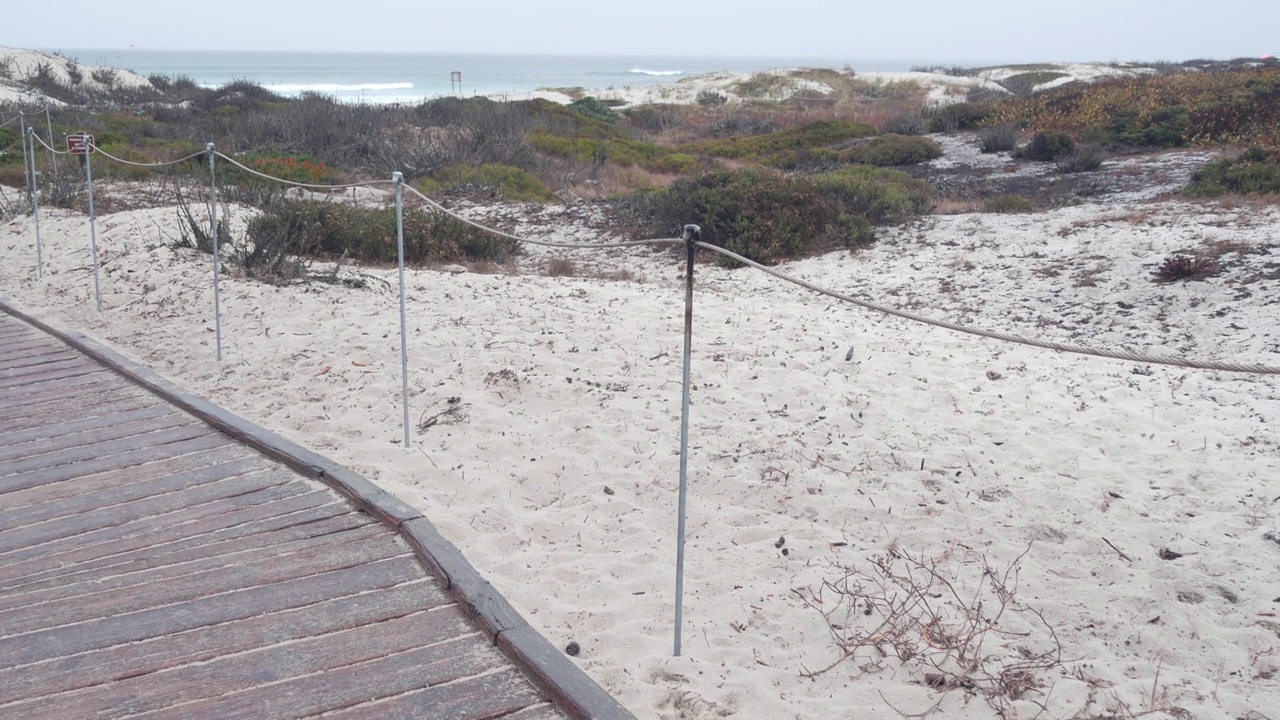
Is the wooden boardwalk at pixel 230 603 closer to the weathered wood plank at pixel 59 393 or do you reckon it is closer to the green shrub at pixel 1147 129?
the weathered wood plank at pixel 59 393

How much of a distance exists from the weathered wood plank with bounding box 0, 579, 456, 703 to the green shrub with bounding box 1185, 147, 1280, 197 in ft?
36.6

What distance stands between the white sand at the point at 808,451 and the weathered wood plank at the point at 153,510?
0.54 meters

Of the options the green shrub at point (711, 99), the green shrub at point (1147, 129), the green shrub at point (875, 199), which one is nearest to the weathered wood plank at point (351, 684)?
the green shrub at point (875, 199)

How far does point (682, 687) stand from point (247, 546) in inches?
77.4

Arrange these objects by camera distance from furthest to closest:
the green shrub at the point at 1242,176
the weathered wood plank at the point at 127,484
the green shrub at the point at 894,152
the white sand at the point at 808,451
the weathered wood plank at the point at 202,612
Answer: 1. the green shrub at the point at 894,152
2. the green shrub at the point at 1242,176
3. the weathered wood plank at the point at 127,484
4. the white sand at the point at 808,451
5. the weathered wood plank at the point at 202,612

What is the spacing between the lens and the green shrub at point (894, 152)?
17.7 metres

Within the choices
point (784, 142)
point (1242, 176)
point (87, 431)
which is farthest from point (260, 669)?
point (784, 142)

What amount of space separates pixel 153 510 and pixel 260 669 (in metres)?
1.59

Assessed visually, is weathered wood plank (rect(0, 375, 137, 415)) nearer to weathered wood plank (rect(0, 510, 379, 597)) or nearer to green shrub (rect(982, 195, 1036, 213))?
weathered wood plank (rect(0, 510, 379, 597))

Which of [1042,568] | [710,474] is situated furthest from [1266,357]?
[710,474]

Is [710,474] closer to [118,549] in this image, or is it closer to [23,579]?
[118,549]

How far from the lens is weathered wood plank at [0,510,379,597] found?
3.58 m

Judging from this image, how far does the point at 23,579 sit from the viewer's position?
141 inches

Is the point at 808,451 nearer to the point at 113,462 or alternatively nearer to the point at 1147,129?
the point at 113,462
